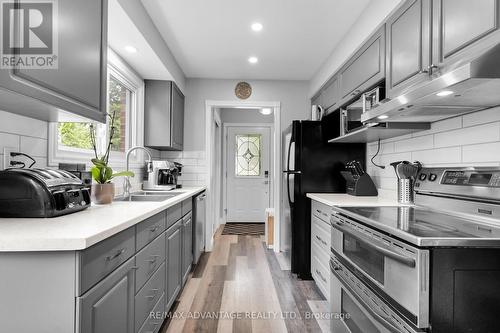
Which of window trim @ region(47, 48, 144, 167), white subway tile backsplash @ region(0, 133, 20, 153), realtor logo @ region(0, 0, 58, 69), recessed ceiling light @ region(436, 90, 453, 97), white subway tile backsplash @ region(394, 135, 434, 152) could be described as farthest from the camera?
white subway tile backsplash @ region(394, 135, 434, 152)

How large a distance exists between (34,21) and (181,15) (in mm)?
1494

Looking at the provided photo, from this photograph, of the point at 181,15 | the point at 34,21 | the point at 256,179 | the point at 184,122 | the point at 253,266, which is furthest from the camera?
the point at 256,179

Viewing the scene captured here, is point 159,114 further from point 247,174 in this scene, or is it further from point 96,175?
point 247,174

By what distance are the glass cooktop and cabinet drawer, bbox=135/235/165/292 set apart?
3.77ft

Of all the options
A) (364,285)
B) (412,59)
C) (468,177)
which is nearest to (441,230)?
(364,285)

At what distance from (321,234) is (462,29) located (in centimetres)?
175

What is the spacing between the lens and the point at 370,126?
82.0 inches

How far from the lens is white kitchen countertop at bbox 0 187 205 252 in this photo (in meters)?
0.88

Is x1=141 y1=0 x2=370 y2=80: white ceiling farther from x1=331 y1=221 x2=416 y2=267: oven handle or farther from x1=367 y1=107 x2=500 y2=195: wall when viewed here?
x1=331 y1=221 x2=416 y2=267: oven handle

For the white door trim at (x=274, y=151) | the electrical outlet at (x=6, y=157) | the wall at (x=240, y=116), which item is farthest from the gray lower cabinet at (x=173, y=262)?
the wall at (x=240, y=116)

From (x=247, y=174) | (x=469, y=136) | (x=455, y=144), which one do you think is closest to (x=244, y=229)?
(x=247, y=174)

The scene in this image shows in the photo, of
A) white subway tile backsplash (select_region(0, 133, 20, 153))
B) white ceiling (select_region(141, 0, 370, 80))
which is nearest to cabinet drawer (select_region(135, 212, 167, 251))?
white subway tile backsplash (select_region(0, 133, 20, 153))

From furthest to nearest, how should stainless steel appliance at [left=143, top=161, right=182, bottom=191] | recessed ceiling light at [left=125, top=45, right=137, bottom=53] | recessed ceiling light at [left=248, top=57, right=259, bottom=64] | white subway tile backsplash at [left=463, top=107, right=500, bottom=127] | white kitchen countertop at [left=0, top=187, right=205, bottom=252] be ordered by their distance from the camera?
recessed ceiling light at [left=248, top=57, right=259, bottom=64]
stainless steel appliance at [left=143, top=161, right=182, bottom=191]
recessed ceiling light at [left=125, top=45, right=137, bottom=53]
white subway tile backsplash at [left=463, top=107, right=500, bottom=127]
white kitchen countertop at [left=0, top=187, right=205, bottom=252]

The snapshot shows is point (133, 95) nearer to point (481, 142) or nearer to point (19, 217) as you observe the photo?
point (19, 217)
